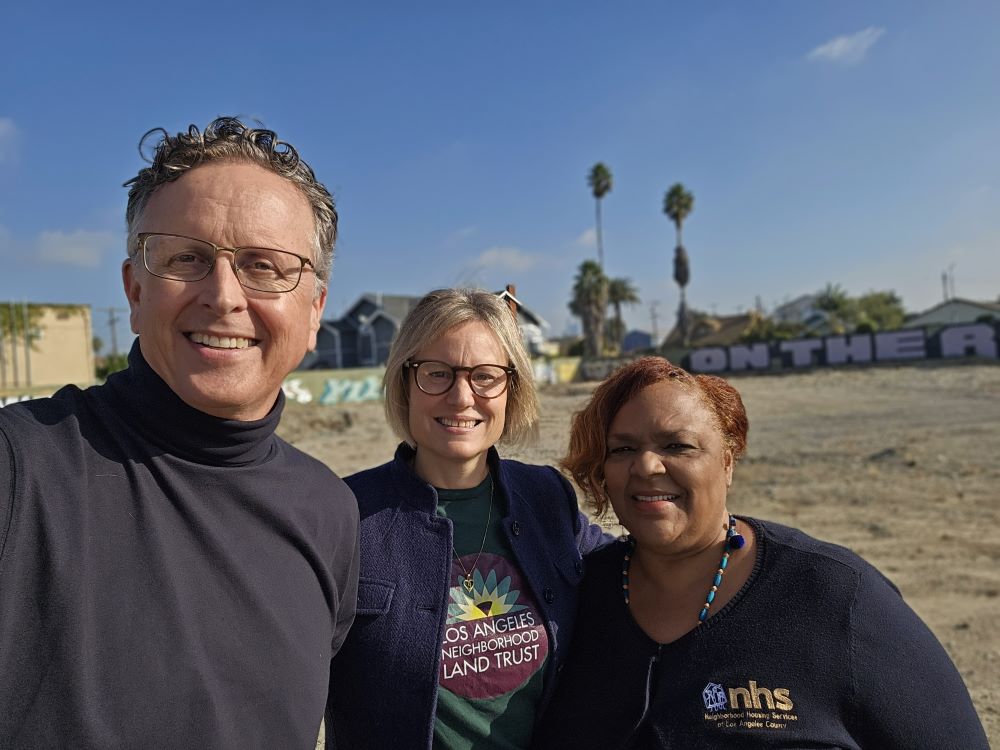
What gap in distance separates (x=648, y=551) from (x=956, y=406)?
2117 cm

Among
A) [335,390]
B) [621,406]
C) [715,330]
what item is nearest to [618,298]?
[715,330]

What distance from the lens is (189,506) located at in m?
1.56

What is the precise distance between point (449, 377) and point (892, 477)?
11.5m

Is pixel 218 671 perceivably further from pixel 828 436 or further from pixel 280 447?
pixel 828 436

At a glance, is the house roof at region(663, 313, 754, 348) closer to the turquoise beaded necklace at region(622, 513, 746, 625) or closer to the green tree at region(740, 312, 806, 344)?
the green tree at region(740, 312, 806, 344)

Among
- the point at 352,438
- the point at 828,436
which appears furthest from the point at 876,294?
the point at 352,438

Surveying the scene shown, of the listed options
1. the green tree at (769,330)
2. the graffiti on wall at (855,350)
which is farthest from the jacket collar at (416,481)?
the green tree at (769,330)

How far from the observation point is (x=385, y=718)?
2.07 metres

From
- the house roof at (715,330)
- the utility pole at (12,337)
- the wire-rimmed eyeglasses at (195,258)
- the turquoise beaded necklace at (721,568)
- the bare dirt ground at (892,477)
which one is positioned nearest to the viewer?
the wire-rimmed eyeglasses at (195,258)

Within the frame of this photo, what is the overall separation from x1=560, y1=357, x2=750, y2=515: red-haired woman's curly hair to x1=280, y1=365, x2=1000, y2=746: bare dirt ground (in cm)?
107

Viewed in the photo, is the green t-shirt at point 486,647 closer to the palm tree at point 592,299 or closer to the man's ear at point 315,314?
the man's ear at point 315,314

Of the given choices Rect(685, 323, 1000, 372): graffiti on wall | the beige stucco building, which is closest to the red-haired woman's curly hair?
the beige stucco building

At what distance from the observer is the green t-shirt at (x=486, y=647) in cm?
212

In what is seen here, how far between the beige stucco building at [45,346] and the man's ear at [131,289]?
85.3ft
